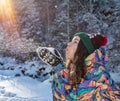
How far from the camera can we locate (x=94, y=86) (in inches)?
104

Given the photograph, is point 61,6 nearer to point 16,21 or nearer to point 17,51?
point 16,21

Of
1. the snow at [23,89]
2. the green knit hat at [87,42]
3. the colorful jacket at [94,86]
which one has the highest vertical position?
the green knit hat at [87,42]

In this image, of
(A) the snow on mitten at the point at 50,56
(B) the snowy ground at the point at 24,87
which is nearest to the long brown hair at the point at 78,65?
(A) the snow on mitten at the point at 50,56

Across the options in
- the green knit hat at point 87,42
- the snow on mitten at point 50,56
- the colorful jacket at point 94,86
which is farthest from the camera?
→ the snow on mitten at point 50,56

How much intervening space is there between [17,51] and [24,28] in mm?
2086

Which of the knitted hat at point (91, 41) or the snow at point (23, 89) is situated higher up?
the knitted hat at point (91, 41)

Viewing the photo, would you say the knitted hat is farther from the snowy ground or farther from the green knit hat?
the snowy ground

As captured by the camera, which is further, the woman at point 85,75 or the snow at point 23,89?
the snow at point 23,89

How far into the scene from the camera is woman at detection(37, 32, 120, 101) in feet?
8.64

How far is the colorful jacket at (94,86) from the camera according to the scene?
Result: 2631mm

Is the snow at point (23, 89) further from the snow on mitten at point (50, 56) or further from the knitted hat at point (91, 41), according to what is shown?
the knitted hat at point (91, 41)

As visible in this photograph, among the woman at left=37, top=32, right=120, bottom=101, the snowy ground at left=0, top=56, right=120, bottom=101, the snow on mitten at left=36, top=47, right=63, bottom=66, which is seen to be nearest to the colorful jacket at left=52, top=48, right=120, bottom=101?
the woman at left=37, top=32, right=120, bottom=101

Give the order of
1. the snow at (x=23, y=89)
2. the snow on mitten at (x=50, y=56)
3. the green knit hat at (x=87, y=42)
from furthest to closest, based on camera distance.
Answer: the snow at (x=23, y=89)
the snow on mitten at (x=50, y=56)
the green knit hat at (x=87, y=42)

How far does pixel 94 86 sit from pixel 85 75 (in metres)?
0.11
